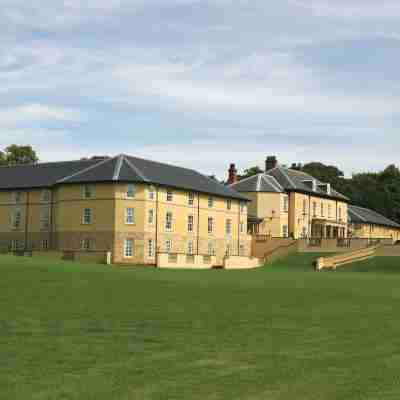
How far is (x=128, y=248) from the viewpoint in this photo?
237 feet

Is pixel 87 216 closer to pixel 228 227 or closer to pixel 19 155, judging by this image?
pixel 228 227

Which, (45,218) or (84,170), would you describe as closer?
(84,170)

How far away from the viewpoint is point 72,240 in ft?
243

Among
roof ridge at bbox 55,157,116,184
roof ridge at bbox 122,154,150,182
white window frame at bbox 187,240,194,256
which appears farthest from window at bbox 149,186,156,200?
white window frame at bbox 187,240,194,256

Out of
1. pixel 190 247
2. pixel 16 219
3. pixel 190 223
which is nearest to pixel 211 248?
pixel 190 247

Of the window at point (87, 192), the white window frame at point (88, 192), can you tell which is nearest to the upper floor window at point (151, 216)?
the white window frame at point (88, 192)

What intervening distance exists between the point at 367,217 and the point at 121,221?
56379mm

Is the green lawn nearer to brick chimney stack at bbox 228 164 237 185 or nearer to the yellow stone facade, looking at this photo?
the yellow stone facade

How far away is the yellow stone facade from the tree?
2404 cm

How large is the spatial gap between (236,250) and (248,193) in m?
11.4

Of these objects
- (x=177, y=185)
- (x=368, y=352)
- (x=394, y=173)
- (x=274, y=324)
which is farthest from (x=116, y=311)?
(x=394, y=173)

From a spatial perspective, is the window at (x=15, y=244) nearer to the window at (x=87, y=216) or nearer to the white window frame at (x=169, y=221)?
the window at (x=87, y=216)

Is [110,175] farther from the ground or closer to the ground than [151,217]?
farther from the ground

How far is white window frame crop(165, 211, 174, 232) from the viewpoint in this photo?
75875 mm
